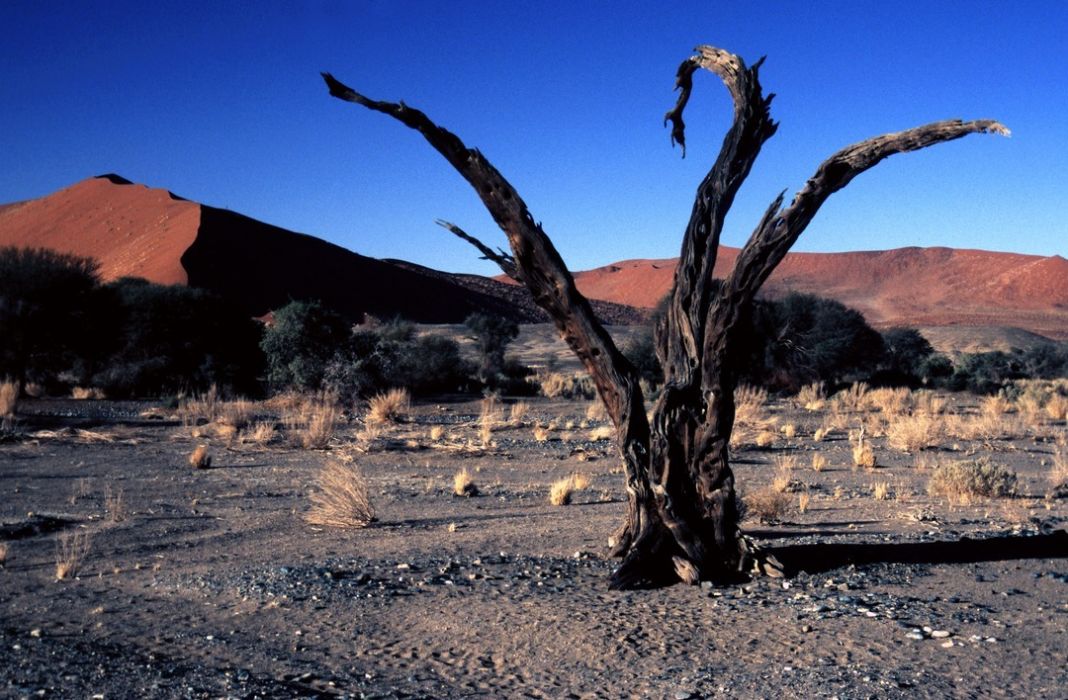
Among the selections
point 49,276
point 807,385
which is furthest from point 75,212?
point 807,385

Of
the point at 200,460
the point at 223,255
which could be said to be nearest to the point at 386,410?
the point at 200,460

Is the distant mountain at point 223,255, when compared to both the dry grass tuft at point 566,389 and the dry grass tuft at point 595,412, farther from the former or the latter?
the dry grass tuft at point 595,412

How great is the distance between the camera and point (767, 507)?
38.0 ft

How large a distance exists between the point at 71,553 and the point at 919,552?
25.9ft

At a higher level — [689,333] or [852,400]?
[689,333]

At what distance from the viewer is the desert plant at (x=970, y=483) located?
1351cm

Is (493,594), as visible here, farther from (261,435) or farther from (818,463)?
(261,435)

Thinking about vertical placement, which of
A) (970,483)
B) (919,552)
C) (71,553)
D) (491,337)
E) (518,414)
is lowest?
(71,553)

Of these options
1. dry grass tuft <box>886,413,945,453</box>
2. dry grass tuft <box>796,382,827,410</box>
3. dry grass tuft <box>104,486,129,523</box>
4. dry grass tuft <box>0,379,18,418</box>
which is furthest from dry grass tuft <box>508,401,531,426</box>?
dry grass tuft <box>104,486,129,523</box>

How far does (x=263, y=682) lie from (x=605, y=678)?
1.98 m

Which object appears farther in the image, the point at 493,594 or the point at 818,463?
the point at 818,463

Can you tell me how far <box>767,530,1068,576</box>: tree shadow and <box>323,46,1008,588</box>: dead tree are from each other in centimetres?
73

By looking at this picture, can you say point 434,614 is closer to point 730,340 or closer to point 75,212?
point 730,340

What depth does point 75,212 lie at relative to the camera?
10562cm
